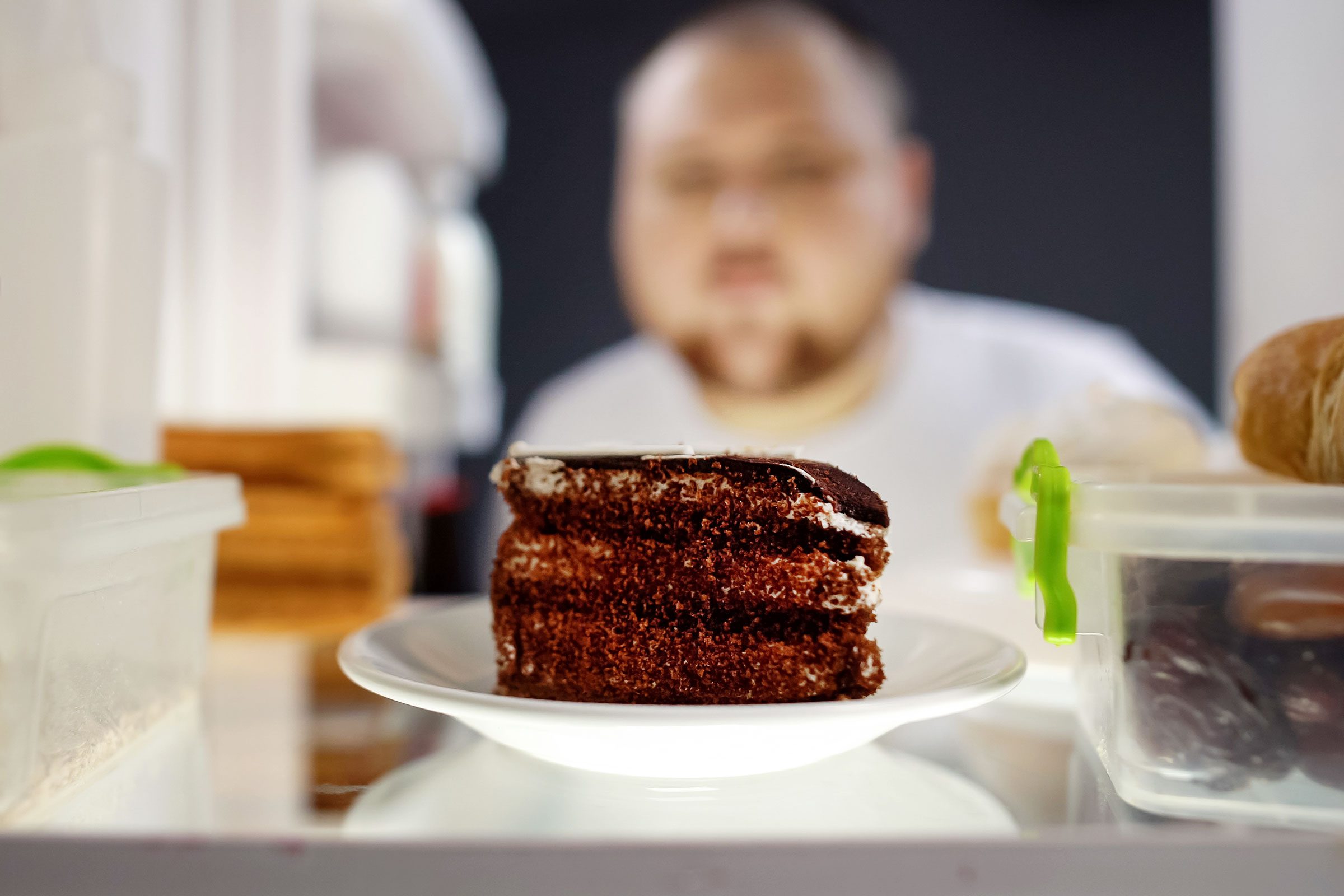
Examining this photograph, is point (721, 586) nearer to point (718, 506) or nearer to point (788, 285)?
point (718, 506)

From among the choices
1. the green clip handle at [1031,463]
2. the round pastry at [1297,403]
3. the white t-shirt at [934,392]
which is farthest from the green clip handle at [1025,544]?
the white t-shirt at [934,392]

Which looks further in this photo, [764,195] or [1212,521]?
[764,195]

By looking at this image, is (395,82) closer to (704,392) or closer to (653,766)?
(704,392)

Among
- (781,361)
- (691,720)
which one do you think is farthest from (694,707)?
(781,361)

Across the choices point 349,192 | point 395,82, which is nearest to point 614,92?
point 395,82

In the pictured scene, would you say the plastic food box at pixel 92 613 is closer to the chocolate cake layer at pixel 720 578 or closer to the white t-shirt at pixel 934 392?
the chocolate cake layer at pixel 720 578
